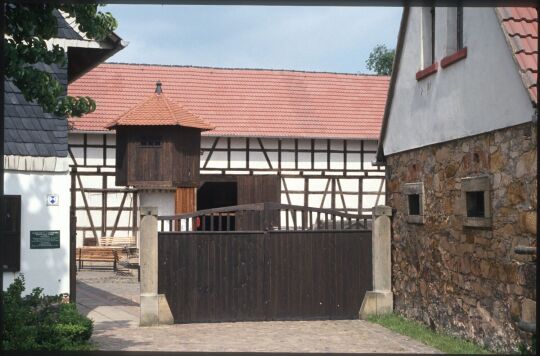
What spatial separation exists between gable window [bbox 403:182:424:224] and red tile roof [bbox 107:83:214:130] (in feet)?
38.8

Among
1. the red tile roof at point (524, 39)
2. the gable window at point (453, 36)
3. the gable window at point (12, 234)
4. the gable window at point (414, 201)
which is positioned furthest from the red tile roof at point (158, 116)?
the red tile roof at point (524, 39)

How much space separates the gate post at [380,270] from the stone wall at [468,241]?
0.45 ft

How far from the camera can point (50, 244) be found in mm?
11609

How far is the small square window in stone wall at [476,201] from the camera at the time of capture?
29.5ft

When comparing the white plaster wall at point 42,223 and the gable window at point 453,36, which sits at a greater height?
the gable window at point 453,36

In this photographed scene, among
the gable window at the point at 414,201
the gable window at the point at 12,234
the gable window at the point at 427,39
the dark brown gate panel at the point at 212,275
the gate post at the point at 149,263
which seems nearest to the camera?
the gable window at the point at 427,39

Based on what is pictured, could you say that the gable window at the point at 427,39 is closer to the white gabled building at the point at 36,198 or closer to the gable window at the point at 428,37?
the gable window at the point at 428,37

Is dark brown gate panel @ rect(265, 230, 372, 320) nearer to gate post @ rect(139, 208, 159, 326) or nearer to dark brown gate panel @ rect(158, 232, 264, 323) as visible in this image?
dark brown gate panel @ rect(158, 232, 264, 323)

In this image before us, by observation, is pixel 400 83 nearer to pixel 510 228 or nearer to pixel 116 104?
pixel 510 228

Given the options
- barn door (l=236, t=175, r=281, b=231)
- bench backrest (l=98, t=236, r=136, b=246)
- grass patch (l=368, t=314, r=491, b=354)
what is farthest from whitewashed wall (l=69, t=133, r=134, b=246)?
grass patch (l=368, t=314, r=491, b=354)

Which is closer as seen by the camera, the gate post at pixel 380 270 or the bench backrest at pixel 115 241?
the gate post at pixel 380 270

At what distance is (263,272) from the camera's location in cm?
1247

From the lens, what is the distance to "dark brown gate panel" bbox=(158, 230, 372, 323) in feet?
39.9

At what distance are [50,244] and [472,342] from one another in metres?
6.05
